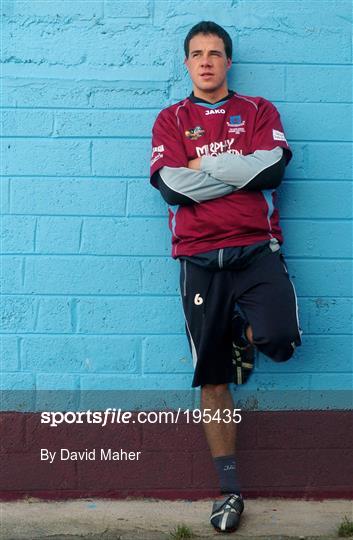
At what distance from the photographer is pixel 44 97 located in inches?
176

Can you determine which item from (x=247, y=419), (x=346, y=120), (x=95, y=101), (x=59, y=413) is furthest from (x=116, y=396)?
(x=346, y=120)

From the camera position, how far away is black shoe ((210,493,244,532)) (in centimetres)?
411

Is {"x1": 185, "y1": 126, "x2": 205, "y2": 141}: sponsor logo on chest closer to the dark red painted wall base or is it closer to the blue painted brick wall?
the blue painted brick wall

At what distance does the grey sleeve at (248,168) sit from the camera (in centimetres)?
409

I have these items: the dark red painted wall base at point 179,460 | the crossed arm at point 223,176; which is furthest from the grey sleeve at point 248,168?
the dark red painted wall base at point 179,460

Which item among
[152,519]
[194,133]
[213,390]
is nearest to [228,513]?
[152,519]

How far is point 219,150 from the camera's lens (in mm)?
4262

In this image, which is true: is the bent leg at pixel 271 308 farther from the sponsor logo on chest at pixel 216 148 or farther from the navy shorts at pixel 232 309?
the sponsor logo on chest at pixel 216 148

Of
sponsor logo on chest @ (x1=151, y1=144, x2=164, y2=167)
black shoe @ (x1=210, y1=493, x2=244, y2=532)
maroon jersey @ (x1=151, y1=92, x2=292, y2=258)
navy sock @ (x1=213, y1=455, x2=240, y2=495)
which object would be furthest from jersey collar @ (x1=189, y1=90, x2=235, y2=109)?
black shoe @ (x1=210, y1=493, x2=244, y2=532)

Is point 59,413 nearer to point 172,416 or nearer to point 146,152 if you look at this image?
point 172,416

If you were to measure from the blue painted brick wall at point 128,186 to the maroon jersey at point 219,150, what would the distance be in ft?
0.66

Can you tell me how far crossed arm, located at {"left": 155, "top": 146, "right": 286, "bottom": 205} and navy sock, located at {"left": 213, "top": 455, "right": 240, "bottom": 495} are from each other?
4.14ft

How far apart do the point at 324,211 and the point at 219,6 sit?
1176 millimetres

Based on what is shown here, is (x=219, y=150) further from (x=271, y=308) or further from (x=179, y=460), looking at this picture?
(x=179, y=460)
